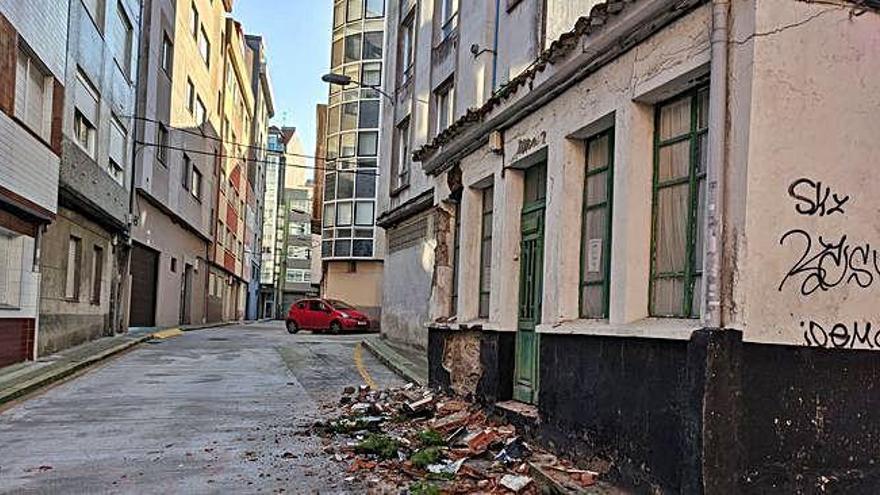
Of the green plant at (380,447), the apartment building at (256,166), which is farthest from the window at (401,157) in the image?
the apartment building at (256,166)

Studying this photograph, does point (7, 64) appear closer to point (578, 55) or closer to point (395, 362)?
point (395, 362)

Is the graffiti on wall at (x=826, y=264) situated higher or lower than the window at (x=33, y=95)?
lower

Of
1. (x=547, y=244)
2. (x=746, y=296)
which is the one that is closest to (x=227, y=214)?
(x=547, y=244)

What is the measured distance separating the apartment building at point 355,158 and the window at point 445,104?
14.7m

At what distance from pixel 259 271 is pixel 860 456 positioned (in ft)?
224

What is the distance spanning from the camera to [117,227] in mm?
20609

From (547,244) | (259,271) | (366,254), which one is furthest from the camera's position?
(259,271)

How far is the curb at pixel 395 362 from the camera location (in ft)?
43.3

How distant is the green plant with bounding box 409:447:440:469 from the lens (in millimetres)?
6954

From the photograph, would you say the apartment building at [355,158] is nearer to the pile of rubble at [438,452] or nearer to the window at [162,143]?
the window at [162,143]

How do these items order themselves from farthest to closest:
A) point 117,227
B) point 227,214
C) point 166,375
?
1. point 227,214
2. point 117,227
3. point 166,375

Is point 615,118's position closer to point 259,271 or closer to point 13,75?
point 13,75

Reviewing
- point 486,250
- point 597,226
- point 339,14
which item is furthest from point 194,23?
point 597,226

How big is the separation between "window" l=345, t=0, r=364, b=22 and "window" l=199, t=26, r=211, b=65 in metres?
6.29
